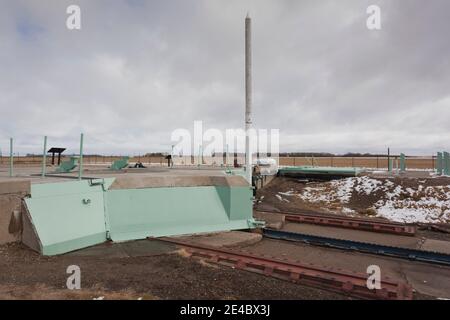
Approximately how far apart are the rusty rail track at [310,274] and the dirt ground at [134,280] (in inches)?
11.8

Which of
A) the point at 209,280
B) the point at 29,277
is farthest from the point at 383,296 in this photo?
the point at 29,277

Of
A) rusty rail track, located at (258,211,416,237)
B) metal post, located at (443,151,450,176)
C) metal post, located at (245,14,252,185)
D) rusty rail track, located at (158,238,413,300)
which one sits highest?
metal post, located at (245,14,252,185)

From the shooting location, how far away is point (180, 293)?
575 cm

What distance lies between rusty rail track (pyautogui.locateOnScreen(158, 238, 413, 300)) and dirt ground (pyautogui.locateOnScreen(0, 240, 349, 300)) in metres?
0.30

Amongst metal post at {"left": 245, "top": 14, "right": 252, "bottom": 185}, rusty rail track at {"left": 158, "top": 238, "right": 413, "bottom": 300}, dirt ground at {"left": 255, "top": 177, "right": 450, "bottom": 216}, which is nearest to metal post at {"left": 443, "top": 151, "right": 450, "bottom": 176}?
dirt ground at {"left": 255, "top": 177, "right": 450, "bottom": 216}

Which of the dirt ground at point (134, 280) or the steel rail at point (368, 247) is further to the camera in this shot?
the steel rail at point (368, 247)

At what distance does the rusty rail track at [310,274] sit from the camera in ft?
20.1

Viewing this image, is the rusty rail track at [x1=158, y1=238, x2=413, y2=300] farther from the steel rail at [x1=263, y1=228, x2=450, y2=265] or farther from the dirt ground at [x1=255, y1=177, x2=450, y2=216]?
the dirt ground at [x1=255, y1=177, x2=450, y2=216]

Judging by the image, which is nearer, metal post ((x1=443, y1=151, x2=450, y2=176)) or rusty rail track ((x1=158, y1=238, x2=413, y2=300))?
rusty rail track ((x1=158, y1=238, x2=413, y2=300))

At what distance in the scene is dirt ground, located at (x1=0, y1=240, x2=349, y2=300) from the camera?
222 inches

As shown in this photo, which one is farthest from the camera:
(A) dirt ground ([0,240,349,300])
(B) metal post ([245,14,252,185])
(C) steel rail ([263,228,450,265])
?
(B) metal post ([245,14,252,185])

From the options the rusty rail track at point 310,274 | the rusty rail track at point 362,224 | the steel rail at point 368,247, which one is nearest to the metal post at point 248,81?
the steel rail at point 368,247

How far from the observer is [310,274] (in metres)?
6.85

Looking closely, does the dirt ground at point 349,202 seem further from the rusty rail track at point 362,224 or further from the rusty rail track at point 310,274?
the rusty rail track at point 310,274
